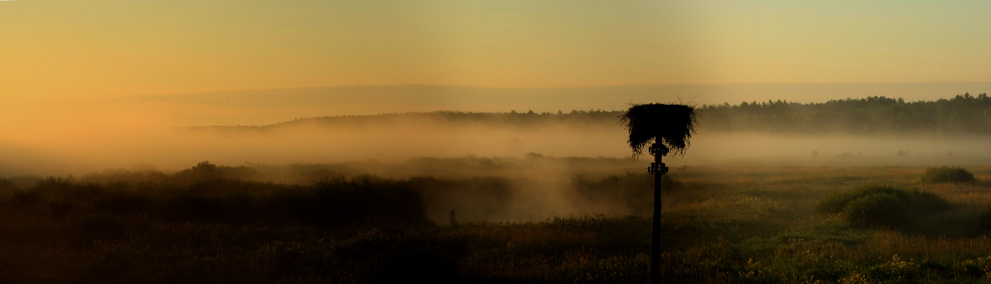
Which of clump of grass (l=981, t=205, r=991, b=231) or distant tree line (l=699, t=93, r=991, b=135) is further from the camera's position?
distant tree line (l=699, t=93, r=991, b=135)

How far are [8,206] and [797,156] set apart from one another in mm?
113223

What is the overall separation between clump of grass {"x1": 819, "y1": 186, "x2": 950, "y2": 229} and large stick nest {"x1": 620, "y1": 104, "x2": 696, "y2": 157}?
17826 mm

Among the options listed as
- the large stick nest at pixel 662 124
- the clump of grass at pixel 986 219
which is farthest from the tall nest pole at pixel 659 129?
the clump of grass at pixel 986 219

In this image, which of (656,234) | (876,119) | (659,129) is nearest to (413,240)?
(656,234)

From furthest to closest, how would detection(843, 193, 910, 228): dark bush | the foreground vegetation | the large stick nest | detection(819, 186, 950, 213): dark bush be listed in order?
1. detection(819, 186, 950, 213): dark bush
2. detection(843, 193, 910, 228): dark bush
3. the foreground vegetation
4. the large stick nest

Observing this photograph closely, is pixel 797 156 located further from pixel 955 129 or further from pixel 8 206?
pixel 8 206

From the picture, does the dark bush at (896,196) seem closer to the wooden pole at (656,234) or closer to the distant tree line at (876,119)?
the wooden pole at (656,234)

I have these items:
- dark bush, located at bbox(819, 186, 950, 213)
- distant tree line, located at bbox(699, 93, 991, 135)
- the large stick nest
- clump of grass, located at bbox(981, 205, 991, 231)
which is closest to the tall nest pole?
the large stick nest

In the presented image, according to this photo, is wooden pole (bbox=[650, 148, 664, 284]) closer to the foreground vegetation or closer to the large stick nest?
the large stick nest

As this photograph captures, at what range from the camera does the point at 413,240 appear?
83.3 ft

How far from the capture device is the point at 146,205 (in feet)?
112

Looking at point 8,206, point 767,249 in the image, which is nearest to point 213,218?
point 8,206

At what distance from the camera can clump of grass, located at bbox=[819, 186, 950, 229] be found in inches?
1252

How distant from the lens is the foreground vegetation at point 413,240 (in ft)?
70.2
